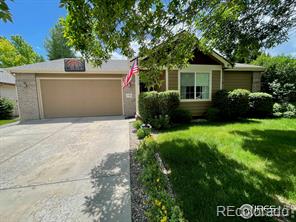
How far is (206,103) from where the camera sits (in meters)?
8.91

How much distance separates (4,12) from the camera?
1.69m

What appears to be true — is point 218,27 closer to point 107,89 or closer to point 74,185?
point 74,185

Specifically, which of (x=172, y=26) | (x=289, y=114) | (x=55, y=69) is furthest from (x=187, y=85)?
(x=55, y=69)

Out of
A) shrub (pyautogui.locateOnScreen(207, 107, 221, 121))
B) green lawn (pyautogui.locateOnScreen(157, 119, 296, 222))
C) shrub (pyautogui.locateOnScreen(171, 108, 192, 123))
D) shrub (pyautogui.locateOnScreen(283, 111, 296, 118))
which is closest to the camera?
green lawn (pyautogui.locateOnScreen(157, 119, 296, 222))

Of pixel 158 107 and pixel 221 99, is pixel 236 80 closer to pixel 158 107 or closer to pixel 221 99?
pixel 221 99

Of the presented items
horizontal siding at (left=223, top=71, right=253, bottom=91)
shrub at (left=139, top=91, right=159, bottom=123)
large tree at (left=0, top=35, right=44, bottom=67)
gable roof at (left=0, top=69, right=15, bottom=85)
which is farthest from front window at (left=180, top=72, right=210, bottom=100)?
large tree at (left=0, top=35, right=44, bottom=67)

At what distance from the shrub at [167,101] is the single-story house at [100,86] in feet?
4.39

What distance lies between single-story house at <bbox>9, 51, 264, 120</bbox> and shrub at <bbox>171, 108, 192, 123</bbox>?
0.77 m

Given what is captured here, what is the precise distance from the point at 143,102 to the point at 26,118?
8.21 metres

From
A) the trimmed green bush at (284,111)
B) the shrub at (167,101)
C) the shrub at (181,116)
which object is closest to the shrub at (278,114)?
the trimmed green bush at (284,111)

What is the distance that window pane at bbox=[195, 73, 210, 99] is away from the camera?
8.75m

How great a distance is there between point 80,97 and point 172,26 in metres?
8.95

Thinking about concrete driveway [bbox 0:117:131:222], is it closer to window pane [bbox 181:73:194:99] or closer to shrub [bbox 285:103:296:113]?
window pane [bbox 181:73:194:99]

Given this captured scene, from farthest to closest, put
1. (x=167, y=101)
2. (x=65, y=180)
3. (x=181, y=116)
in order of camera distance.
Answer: (x=181, y=116) → (x=167, y=101) → (x=65, y=180)
